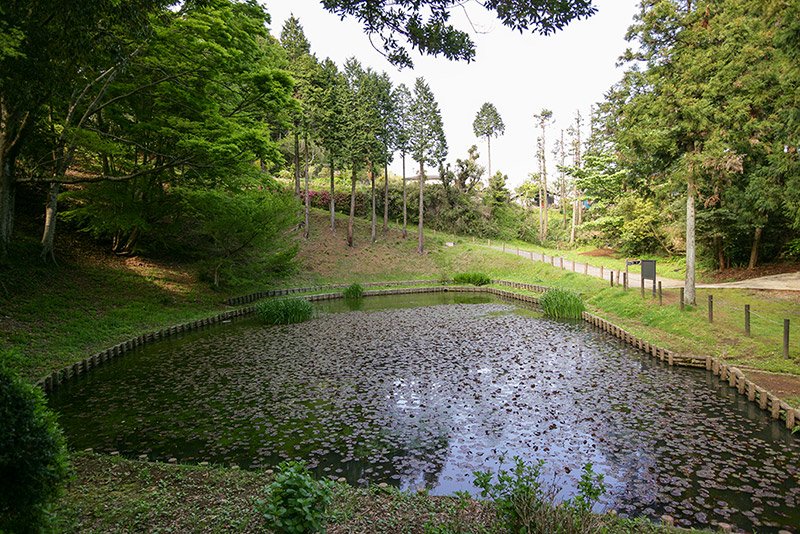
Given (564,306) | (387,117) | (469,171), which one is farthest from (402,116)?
(564,306)

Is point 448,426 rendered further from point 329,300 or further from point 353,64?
point 353,64

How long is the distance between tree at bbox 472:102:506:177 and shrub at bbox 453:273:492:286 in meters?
26.3

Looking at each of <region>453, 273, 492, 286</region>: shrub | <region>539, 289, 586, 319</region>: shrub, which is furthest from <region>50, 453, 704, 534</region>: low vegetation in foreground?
<region>453, 273, 492, 286</region>: shrub

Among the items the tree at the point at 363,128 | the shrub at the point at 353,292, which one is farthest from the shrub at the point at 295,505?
the tree at the point at 363,128

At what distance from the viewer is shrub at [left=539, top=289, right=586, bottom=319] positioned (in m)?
20.5

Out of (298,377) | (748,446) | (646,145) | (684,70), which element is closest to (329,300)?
(298,377)

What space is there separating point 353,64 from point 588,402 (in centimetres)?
3993

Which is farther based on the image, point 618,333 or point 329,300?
point 329,300

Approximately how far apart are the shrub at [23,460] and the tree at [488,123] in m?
55.5

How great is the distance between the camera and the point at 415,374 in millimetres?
12070

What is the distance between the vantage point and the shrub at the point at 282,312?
20.1 meters

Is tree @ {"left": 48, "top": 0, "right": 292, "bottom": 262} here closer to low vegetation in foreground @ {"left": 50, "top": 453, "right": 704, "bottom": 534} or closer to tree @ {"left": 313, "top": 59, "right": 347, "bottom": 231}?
low vegetation in foreground @ {"left": 50, "top": 453, "right": 704, "bottom": 534}

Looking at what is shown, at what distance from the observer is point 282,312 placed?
20.1m

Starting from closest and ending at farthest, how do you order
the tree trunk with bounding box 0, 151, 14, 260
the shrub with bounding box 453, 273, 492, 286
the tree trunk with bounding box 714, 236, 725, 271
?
the tree trunk with bounding box 0, 151, 14, 260
the tree trunk with bounding box 714, 236, 725, 271
the shrub with bounding box 453, 273, 492, 286
